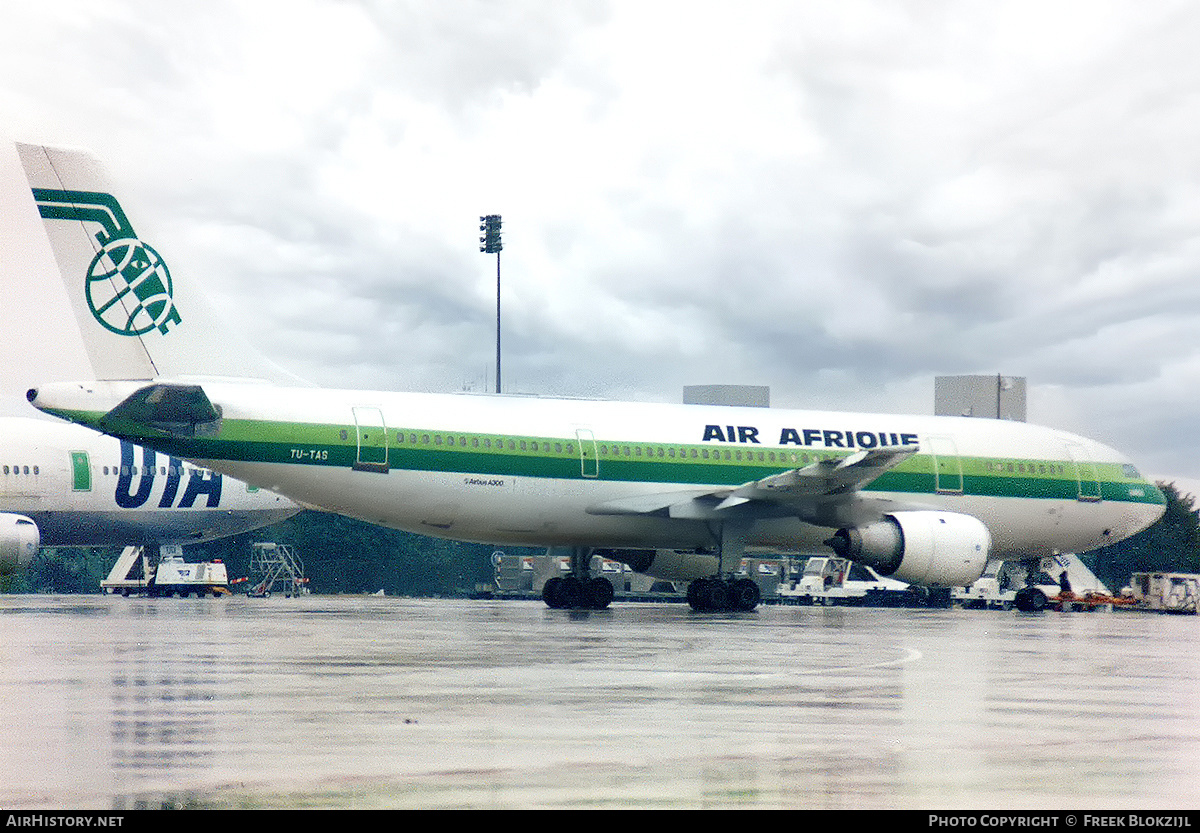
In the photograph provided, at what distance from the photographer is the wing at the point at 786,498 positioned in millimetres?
28938

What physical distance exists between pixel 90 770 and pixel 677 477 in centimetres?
2355

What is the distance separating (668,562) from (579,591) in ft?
9.30

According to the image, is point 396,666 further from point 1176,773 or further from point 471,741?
point 1176,773

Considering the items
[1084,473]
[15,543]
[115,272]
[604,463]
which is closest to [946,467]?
[1084,473]

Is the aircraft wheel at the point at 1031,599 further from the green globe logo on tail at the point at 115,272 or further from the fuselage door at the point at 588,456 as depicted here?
the green globe logo on tail at the point at 115,272

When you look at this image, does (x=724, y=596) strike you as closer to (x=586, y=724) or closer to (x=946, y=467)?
(x=946, y=467)

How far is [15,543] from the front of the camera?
33.1 meters

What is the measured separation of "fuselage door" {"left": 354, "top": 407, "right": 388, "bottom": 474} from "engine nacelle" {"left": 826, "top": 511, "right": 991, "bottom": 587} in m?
10.0

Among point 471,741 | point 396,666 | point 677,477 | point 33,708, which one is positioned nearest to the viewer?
point 471,741

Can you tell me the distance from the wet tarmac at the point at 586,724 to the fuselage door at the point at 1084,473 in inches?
598

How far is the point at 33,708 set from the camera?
1085 centimetres

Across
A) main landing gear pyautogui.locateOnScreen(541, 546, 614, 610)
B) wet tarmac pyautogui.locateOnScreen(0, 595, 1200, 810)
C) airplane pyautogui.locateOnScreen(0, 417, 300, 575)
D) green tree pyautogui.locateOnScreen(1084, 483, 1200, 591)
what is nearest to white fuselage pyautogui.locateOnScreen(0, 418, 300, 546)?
airplane pyautogui.locateOnScreen(0, 417, 300, 575)
